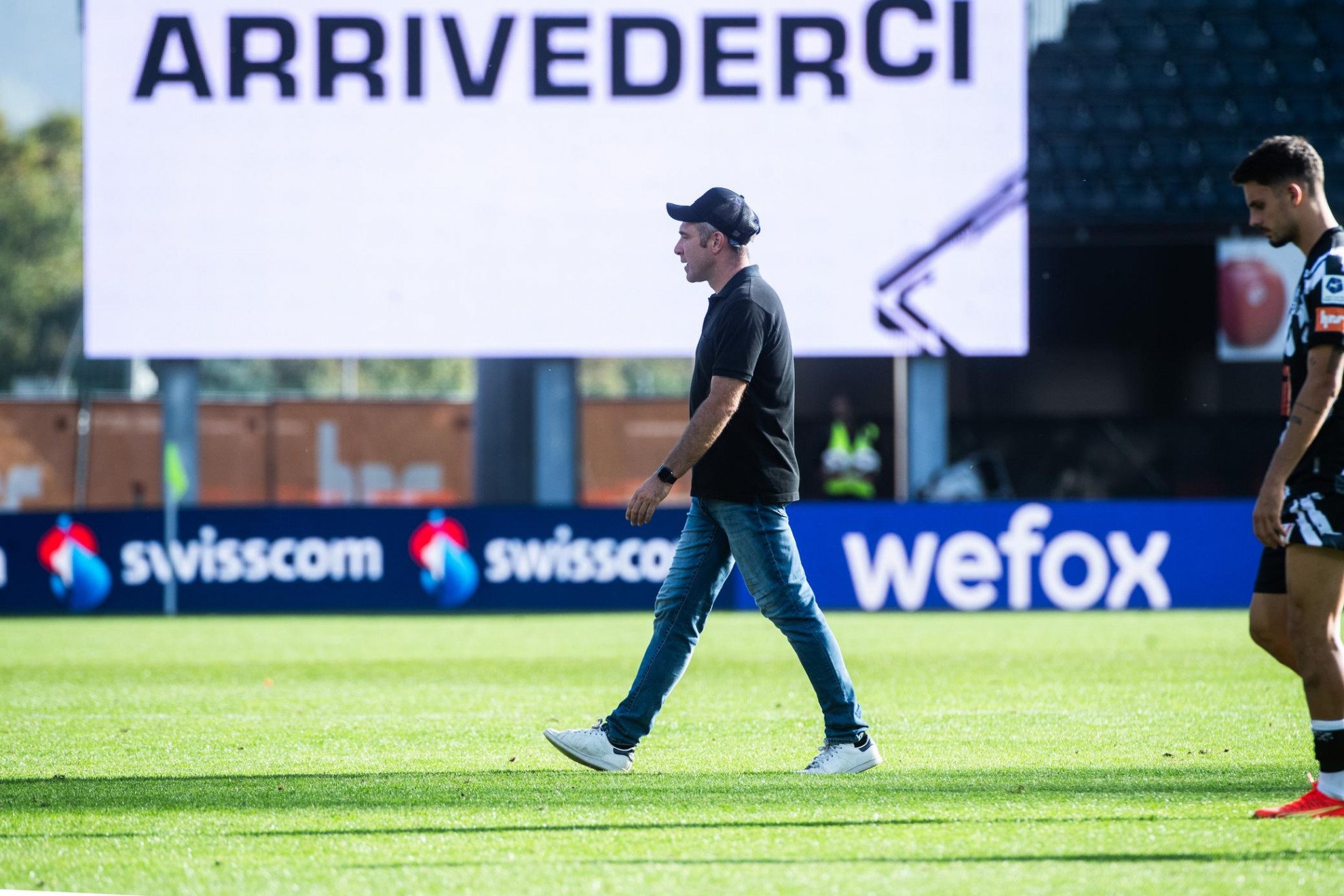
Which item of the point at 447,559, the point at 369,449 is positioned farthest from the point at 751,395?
the point at 369,449

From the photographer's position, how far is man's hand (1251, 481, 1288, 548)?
5.08m

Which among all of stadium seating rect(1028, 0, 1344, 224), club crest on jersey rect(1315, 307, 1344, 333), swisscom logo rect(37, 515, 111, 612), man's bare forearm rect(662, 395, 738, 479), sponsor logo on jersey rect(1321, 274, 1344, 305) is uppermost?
stadium seating rect(1028, 0, 1344, 224)


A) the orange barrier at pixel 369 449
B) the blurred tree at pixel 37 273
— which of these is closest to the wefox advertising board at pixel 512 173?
the orange barrier at pixel 369 449

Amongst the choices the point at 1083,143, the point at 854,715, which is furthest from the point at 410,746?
the point at 1083,143

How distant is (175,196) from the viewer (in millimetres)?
19234

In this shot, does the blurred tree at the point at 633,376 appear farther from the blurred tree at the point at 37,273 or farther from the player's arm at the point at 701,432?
the player's arm at the point at 701,432

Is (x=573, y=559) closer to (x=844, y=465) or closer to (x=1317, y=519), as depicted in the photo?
(x=844, y=465)

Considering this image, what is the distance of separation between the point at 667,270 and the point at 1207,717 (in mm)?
11797

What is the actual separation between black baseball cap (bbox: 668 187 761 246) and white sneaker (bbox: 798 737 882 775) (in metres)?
1.74

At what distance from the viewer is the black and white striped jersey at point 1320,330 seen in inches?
203

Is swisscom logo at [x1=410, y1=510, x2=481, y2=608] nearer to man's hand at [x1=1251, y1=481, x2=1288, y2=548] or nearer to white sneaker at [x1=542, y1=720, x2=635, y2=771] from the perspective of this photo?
white sneaker at [x1=542, y1=720, x2=635, y2=771]

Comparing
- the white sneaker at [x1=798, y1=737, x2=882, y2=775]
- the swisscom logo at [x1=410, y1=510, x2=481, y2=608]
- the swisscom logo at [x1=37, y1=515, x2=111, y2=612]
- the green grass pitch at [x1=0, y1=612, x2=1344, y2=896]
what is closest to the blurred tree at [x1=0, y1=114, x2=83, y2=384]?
the swisscom logo at [x1=37, y1=515, x2=111, y2=612]

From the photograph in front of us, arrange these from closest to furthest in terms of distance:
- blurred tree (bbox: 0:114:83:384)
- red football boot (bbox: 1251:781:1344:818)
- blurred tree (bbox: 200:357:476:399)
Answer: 1. red football boot (bbox: 1251:781:1344:818)
2. blurred tree (bbox: 0:114:83:384)
3. blurred tree (bbox: 200:357:476:399)

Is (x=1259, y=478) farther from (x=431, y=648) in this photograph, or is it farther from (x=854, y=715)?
(x=854, y=715)
